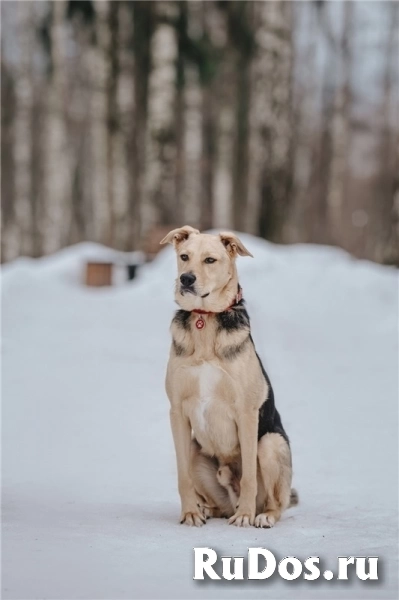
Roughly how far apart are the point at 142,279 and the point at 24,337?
3356mm

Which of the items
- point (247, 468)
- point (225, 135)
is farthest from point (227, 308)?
point (225, 135)

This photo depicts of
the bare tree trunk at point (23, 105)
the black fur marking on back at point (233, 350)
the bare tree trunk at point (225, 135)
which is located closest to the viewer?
the black fur marking on back at point (233, 350)

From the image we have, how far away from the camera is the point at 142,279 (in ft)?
47.5

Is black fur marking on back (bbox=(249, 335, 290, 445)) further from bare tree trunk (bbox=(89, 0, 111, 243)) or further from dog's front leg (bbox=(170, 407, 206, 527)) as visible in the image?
bare tree trunk (bbox=(89, 0, 111, 243))

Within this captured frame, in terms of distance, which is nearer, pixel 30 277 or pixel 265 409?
pixel 265 409

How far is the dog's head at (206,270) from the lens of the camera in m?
4.79

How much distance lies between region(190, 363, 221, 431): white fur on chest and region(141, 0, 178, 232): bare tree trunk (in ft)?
41.3

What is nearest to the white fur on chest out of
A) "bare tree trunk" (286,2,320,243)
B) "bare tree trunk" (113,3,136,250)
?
"bare tree trunk" (113,3,136,250)

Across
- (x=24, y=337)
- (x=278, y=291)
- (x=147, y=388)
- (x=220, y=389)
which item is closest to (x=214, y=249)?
(x=220, y=389)

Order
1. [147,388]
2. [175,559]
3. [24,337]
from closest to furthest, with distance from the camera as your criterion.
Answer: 1. [175,559]
2. [147,388]
3. [24,337]

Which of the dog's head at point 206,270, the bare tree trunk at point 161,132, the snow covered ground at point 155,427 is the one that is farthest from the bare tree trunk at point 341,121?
the dog's head at point 206,270

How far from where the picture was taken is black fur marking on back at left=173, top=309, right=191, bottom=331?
4949 millimetres

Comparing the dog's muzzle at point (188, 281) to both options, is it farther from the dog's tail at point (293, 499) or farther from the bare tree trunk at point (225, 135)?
the bare tree trunk at point (225, 135)

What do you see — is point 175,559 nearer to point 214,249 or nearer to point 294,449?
point 214,249
